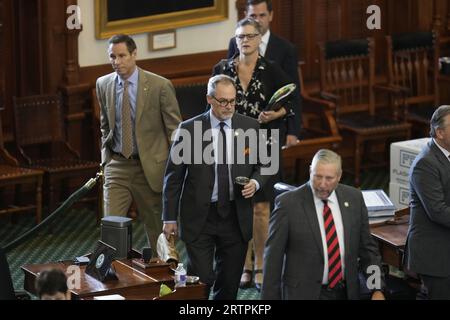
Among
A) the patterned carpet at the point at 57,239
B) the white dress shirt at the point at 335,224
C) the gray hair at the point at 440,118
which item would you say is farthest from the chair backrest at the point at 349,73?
the white dress shirt at the point at 335,224

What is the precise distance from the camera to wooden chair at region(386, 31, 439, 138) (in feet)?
41.3

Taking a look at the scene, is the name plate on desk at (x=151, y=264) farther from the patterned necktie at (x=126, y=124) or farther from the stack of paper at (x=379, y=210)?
the stack of paper at (x=379, y=210)

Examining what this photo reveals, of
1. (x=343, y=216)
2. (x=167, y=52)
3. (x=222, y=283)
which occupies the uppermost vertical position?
(x=167, y=52)

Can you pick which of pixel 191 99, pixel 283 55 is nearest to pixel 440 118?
pixel 283 55

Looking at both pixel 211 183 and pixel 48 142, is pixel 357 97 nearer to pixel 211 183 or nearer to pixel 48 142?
pixel 48 142

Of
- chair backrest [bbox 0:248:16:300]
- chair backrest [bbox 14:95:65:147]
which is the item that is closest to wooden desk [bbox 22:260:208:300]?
chair backrest [bbox 0:248:16:300]

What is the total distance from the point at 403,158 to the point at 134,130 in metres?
2.49

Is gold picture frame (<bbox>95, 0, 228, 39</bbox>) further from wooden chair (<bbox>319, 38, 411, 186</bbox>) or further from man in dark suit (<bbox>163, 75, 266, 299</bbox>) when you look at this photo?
man in dark suit (<bbox>163, 75, 266, 299</bbox>)

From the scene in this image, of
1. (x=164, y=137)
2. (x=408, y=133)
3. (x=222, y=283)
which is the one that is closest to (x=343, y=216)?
(x=222, y=283)

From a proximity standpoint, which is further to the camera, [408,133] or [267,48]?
[408,133]

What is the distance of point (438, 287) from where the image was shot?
7.49 meters

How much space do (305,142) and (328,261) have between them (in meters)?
5.00
